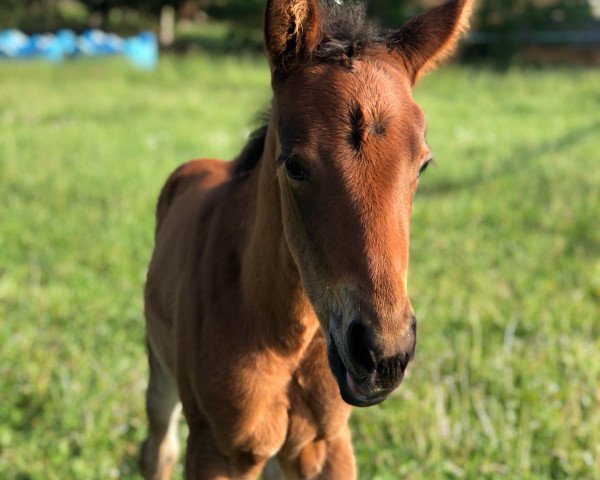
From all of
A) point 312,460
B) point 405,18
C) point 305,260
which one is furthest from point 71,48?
point 305,260

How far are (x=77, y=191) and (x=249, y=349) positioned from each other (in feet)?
17.6

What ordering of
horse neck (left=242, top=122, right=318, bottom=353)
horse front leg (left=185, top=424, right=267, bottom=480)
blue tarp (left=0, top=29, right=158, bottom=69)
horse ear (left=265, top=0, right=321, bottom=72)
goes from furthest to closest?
blue tarp (left=0, top=29, right=158, bottom=69)
horse front leg (left=185, top=424, right=267, bottom=480)
horse neck (left=242, top=122, right=318, bottom=353)
horse ear (left=265, top=0, right=321, bottom=72)

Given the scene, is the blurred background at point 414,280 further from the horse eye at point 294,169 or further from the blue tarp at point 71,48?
the blue tarp at point 71,48

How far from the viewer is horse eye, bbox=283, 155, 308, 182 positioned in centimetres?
210

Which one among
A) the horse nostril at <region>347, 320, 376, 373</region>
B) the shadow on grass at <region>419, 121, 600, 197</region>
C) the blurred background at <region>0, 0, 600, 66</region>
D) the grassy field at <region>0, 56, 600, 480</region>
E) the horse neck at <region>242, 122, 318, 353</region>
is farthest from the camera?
the blurred background at <region>0, 0, 600, 66</region>

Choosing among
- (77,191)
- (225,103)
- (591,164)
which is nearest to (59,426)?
(77,191)

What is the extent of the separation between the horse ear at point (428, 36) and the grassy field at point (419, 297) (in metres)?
0.63

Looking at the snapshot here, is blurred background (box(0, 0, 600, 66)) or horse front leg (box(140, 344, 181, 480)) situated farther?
blurred background (box(0, 0, 600, 66))

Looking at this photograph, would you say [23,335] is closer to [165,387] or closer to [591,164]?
[165,387]

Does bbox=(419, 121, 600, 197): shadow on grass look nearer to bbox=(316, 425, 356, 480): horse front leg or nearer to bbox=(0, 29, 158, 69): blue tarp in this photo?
bbox=(316, 425, 356, 480): horse front leg

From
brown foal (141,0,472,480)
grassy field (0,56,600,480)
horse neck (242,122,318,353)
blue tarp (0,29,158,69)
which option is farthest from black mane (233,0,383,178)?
blue tarp (0,29,158,69)

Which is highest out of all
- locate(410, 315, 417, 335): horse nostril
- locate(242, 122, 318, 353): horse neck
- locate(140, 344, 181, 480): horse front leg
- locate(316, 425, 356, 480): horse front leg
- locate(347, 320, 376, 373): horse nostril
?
locate(410, 315, 417, 335): horse nostril

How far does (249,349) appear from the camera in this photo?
2574mm

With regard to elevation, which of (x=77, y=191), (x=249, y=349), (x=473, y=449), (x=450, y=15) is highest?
(x=450, y=15)
